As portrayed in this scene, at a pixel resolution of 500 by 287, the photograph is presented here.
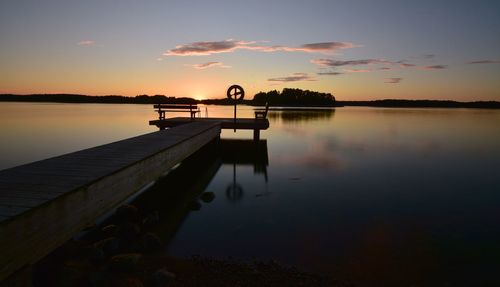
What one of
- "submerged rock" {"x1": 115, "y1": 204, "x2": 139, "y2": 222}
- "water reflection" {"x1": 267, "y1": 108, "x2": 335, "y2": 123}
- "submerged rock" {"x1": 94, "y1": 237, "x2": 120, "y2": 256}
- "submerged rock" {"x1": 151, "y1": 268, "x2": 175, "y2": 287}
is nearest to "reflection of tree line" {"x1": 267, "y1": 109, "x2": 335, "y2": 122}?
"water reflection" {"x1": 267, "y1": 108, "x2": 335, "y2": 123}

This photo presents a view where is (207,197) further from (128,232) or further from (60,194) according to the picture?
(60,194)

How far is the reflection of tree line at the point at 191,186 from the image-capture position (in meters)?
7.79

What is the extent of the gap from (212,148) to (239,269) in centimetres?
1341

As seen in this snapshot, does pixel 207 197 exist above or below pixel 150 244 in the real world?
below

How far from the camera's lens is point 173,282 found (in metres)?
4.61

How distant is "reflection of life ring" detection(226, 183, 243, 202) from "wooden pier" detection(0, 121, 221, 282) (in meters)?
2.76

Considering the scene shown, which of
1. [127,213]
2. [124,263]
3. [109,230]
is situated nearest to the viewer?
[124,263]

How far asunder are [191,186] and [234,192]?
1.71m

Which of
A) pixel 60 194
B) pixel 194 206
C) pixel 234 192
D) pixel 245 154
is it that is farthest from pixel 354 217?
pixel 245 154

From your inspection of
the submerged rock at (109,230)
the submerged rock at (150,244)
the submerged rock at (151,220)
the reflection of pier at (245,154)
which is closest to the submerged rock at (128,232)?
the submerged rock at (150,244)

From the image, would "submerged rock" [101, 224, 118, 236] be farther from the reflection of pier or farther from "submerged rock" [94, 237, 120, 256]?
the reflection of pier

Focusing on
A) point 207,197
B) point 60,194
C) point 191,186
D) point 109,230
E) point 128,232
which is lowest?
point 191,186

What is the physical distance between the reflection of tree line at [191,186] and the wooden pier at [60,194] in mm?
1268

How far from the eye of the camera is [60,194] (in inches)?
154
